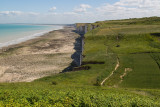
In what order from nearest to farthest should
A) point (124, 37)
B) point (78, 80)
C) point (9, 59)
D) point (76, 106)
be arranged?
point (76, 106), point (78, 80), point (9, 59), point (124, 37)

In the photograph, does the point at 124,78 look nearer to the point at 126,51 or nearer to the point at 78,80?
the point at 78,80

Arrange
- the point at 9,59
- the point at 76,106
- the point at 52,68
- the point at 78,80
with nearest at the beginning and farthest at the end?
the point at 76,106 < the point at 78,80 < the point at 52,68 < the point at 9,59

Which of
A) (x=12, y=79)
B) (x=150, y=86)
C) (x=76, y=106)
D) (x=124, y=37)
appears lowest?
(x=12, y=79)

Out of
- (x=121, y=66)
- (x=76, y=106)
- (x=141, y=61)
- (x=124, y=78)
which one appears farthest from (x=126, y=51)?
(x=76, y=106)

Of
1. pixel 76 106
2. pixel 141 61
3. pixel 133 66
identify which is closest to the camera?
pixel 76 106

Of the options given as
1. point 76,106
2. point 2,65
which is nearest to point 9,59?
point 2,65

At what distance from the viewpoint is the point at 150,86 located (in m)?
26.4

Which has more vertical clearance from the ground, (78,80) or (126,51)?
(126,51)

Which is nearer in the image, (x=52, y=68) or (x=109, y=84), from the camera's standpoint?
(x=109, y=84)

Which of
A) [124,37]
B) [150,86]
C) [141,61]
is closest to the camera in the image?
[150,86]

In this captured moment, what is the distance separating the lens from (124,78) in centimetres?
3044

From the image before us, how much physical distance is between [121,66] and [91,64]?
7484mm

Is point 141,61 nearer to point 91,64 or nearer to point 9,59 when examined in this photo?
point 91,64

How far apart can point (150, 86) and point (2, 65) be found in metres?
Result: 42.7
